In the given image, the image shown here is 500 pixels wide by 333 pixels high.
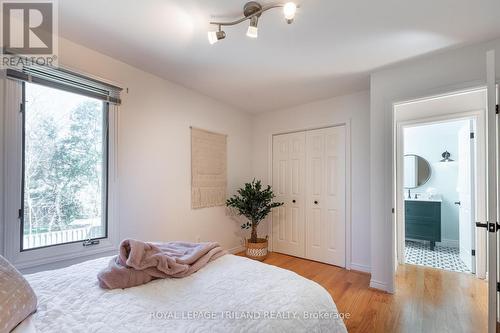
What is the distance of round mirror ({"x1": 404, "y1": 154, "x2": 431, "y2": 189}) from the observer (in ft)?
14.3

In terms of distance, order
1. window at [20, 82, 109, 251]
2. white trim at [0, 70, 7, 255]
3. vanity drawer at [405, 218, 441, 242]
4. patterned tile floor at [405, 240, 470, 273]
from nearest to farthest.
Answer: white trim at [0, 70, 7, 255]
window at [20, 82, 109, 251]
patterned tile floor at [405, 240, 470, 273]
vanity drawer at [405, 218, 441, 242]

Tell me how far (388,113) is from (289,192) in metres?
1.85

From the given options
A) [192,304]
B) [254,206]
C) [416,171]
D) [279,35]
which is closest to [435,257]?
[416,171]

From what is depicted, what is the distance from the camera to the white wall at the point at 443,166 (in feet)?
13.4

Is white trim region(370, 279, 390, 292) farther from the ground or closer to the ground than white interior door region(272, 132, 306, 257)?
closer to the ground

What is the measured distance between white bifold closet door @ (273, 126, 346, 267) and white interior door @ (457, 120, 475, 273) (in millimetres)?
1550

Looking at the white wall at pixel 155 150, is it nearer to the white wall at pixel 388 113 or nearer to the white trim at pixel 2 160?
the white trim at pixel 2 160

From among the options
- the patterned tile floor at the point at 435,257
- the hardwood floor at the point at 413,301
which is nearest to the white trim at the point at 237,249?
the hardwood floor at the point at 413,301

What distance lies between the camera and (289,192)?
3.78m

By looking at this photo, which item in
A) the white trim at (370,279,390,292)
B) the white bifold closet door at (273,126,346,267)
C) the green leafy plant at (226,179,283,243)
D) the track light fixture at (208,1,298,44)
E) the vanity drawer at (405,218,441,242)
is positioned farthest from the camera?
the vanity drawer at (405,218,441,242)

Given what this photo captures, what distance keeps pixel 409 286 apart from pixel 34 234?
3.68 metres

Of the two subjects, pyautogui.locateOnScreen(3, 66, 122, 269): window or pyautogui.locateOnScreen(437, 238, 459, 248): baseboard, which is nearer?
pyautogui.locateOnScreen(3, 66, 122, 269): window

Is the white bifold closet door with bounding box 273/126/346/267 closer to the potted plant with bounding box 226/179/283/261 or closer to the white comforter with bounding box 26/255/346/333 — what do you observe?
the potted plant with bounding box 226/179/283/261

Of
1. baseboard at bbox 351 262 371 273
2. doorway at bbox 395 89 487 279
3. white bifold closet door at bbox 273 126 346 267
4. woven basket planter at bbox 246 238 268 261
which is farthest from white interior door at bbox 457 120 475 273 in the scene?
woven basket planter at bbox 246 238 268 261
